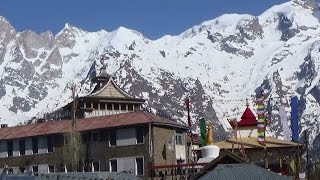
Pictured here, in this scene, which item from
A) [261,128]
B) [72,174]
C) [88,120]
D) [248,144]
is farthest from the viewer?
[88,120]

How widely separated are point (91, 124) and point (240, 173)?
35.2m

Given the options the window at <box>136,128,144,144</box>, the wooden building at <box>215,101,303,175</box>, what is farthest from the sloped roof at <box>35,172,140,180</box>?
the window at <box>136,128,144,144</box>

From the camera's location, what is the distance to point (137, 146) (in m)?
67.8

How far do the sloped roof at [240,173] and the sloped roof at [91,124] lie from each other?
28.0 meters

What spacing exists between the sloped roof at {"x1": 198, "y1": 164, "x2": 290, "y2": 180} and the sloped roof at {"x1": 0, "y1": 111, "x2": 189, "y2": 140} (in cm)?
2797

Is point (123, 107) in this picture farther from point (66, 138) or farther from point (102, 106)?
point (66, 138)

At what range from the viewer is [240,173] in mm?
39281

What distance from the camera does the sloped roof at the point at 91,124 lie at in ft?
226

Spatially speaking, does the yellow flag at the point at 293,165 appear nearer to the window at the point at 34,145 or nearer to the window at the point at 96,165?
the window at the point at 96,165

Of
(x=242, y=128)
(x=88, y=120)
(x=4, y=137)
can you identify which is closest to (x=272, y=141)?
(x=242, y=128)

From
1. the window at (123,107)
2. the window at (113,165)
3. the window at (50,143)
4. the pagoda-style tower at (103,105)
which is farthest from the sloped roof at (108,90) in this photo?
the window at (113,165)

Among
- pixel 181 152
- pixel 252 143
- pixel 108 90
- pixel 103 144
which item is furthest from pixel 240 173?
pixel 108 90

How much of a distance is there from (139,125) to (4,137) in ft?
56.0

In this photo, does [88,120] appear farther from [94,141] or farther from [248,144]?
[248,144]
